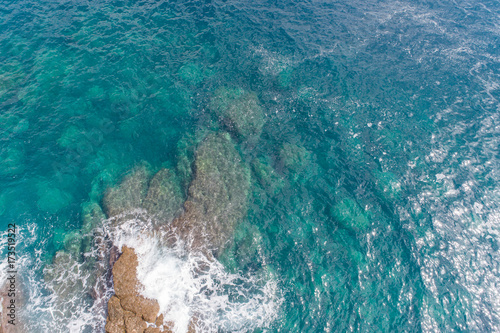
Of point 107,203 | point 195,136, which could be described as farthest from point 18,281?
point 195,136

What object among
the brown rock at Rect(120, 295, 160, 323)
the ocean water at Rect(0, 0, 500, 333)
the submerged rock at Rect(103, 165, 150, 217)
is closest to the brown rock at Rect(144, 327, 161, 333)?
the brown rock at Rect(120, 295, 160, 323)

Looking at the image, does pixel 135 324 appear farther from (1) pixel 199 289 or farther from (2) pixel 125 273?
(1) pixel 199 289

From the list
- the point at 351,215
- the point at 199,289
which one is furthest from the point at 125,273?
the point at 351,215

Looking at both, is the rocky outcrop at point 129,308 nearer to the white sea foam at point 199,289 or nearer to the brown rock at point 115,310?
the brown rock at point 115,310

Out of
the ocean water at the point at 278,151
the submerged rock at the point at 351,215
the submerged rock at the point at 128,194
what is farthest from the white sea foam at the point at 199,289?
the submerged rock at the point at 351,215

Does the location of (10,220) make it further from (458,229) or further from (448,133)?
(448,133)

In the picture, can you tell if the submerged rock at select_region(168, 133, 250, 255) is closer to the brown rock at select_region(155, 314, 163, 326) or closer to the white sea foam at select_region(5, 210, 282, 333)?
the white sea foam at select_region(5, 210, 282, 333)
